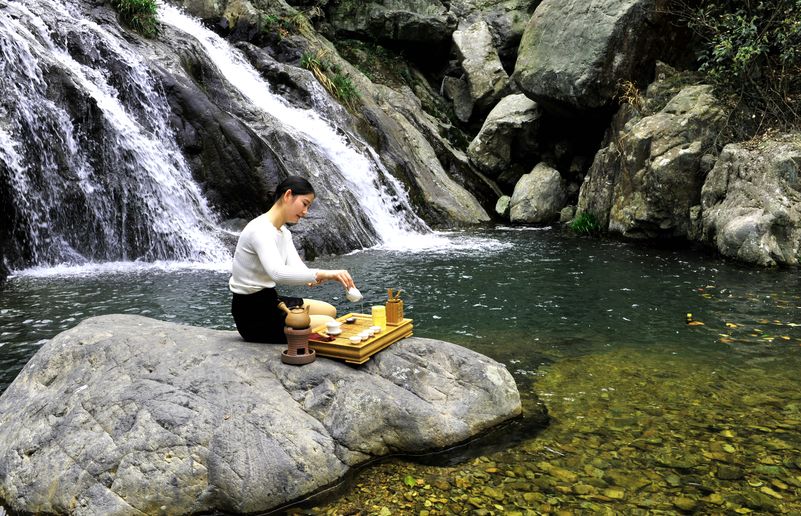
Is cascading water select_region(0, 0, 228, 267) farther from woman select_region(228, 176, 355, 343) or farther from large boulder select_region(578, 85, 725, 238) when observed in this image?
large boulder select_region(578, 85, 725, 238)

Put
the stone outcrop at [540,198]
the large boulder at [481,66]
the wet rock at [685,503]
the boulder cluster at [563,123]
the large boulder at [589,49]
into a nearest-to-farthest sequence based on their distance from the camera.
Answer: the wet rock at [685,503] < the boulder cluster at [563,123] < the large boulder at [589,49] < the stone outcrop at [540,198] < the large boulder at [481,66]

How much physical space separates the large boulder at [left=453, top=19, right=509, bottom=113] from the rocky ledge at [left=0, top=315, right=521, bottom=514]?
21.6m

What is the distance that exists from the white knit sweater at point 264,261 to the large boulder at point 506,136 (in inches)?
726

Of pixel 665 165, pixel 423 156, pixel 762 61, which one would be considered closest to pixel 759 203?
pixel 665 165

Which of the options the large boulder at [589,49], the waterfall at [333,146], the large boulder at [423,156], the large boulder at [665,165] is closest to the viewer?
the large boulder at [665,165]

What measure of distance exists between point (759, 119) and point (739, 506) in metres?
13.8

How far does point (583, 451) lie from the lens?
4980 millimetres

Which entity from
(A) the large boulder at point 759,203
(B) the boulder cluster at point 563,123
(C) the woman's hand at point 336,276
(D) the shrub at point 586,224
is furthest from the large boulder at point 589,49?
(C) the woman's hand at point 336,276

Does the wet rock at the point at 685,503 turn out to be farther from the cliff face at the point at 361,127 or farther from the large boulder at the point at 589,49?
the large boulder at the point at 589,49

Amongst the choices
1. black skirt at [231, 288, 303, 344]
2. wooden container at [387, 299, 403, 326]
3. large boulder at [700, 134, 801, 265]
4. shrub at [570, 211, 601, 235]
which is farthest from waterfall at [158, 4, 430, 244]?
black skirt at [231, 288, 303, 344]

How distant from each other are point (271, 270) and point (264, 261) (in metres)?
0.11

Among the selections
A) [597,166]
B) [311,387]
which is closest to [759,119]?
[597,166]

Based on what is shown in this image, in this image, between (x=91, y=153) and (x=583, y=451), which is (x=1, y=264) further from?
(x=583, y=451)

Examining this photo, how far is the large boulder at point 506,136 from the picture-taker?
73.4 feet
